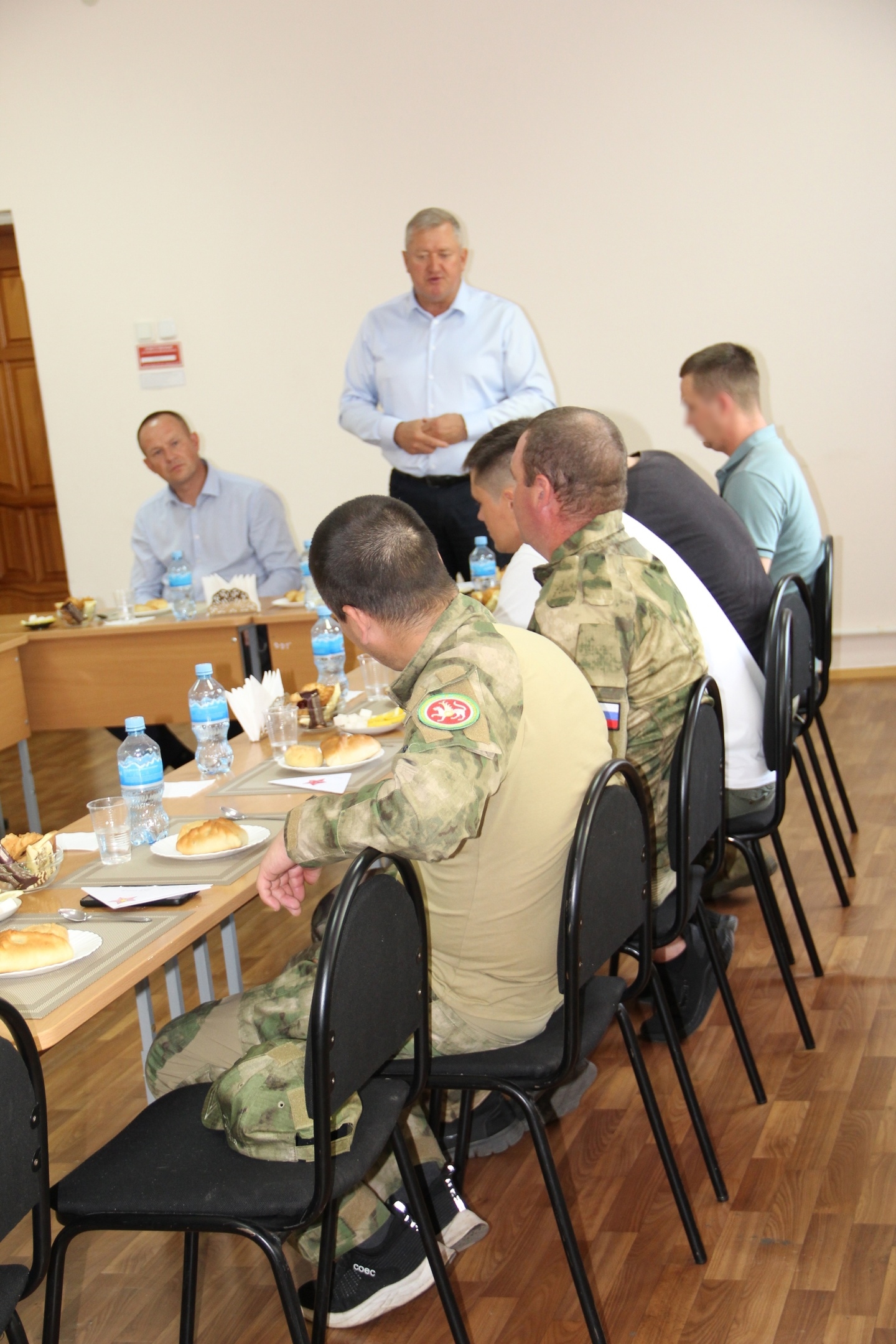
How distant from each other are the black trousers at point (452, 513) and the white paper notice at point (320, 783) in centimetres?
254

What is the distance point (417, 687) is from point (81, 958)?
56 centimetres

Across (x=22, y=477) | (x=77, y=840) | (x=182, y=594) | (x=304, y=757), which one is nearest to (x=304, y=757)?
(x=304, y=757)

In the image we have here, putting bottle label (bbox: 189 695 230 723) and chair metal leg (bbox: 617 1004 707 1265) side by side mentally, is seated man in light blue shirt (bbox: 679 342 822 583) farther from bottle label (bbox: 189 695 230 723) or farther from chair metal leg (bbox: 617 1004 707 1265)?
chair metal leg (bbox: 617 1004 707 1265)

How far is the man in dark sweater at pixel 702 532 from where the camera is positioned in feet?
9.99

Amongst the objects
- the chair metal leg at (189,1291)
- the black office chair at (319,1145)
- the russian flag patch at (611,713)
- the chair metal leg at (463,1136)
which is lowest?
the chair metal leg at (463,1136)

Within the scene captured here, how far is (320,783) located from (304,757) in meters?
0.13

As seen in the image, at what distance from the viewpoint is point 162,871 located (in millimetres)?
1948

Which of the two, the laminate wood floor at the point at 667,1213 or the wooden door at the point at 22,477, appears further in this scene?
the wooden door at the point at 22,477

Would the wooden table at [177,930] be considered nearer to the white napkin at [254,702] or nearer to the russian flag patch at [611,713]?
the white napkin at [254,702]

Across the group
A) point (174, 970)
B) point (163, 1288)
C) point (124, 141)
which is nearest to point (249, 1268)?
point (163, 1288)

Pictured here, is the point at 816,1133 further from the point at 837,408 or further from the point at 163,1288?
the point at 837,408

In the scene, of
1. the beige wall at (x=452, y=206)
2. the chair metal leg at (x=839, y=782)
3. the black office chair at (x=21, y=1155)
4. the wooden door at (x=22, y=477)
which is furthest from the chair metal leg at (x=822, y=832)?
the wooden door at (x=22, y=477)

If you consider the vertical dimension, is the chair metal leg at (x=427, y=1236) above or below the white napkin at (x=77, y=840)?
below

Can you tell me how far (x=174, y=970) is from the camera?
2.46 meters
